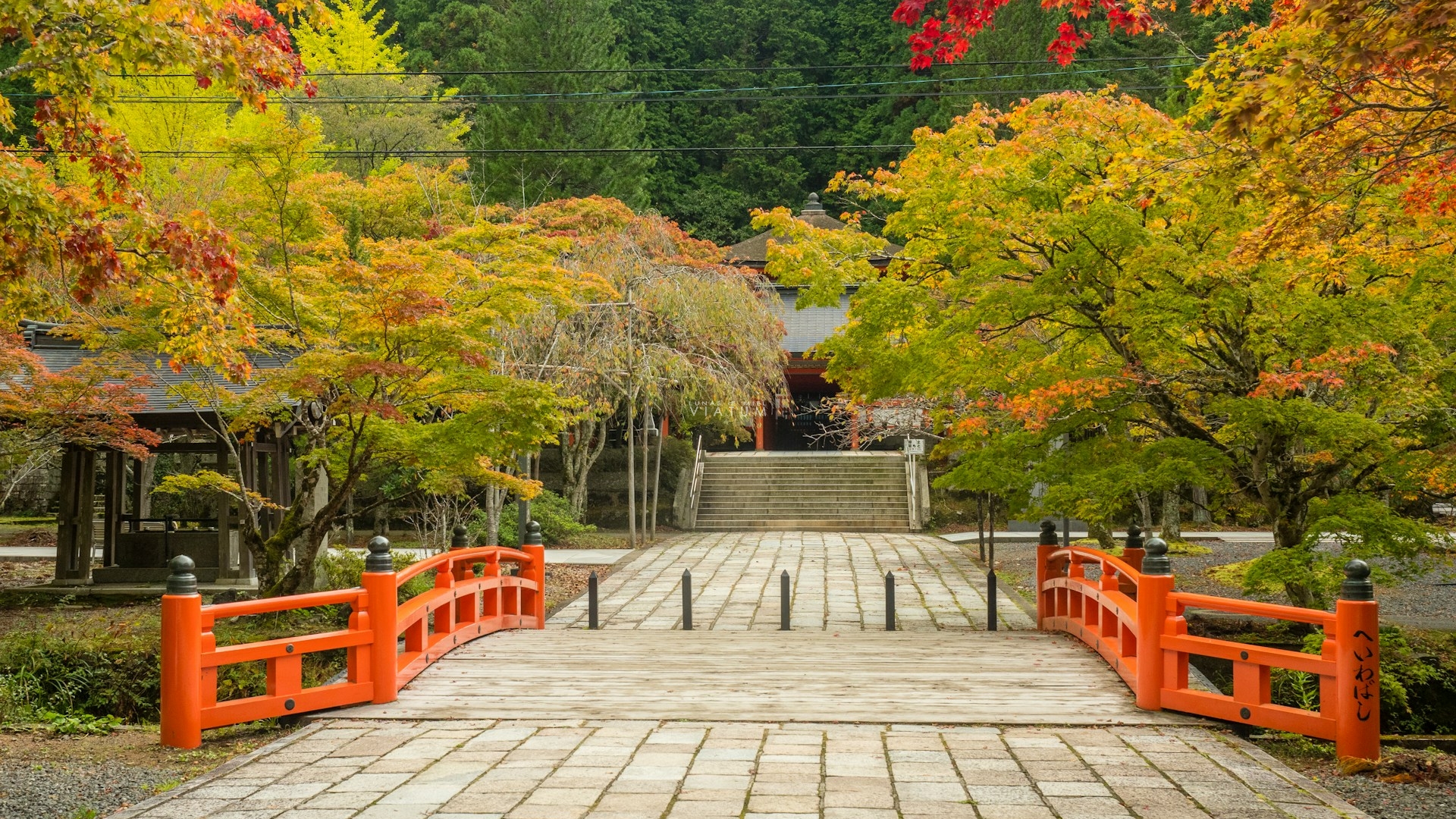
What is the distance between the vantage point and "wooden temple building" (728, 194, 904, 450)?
1251 inches

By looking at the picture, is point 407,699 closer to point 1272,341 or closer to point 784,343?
point 1272,341

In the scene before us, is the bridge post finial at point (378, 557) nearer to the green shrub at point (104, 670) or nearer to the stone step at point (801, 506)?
the green shrub at point (104, 670)

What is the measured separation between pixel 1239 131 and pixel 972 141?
23.4ft

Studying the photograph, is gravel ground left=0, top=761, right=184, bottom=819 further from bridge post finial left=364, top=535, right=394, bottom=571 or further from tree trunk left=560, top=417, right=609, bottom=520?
tree trunk left=560, top=417, right=609, bottom=520

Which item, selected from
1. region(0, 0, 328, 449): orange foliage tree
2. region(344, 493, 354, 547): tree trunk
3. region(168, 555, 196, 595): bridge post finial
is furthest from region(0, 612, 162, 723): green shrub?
region(344, 493, 354, 547): tree trunk

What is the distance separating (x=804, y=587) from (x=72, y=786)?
10.5 meters

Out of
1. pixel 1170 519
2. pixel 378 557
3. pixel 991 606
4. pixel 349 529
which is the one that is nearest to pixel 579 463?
pixel 349 529

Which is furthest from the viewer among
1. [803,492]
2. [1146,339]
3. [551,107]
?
[551,107]

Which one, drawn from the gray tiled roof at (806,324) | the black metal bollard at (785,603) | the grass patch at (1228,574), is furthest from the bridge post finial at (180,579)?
the gray tiled roof at (806,324)

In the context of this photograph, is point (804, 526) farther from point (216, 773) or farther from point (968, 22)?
point (216, 773)

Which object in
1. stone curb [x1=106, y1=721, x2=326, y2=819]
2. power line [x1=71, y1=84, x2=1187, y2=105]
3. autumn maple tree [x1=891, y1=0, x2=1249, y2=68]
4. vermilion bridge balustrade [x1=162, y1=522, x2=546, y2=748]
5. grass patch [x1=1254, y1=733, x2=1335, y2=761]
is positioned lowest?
grass patch [x1=1254, y1=733, x2=1335, y2=761]

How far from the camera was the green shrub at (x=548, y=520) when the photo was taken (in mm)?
19688

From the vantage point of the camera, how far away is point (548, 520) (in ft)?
70.0

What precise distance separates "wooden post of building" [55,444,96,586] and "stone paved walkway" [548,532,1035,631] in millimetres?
6973
